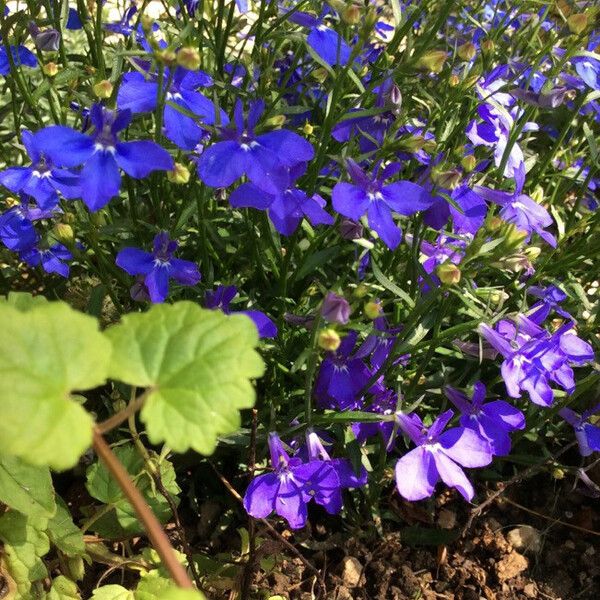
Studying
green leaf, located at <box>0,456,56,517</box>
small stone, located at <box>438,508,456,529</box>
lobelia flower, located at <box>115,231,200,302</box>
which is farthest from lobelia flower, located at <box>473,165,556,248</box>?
green leaf, located at <box>0,456,56,517</box>

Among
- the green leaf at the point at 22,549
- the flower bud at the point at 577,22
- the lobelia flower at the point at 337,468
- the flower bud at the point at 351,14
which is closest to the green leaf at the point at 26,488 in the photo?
the green leaf at the point at 22,549

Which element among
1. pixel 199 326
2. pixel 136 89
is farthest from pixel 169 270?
pixel 199 326

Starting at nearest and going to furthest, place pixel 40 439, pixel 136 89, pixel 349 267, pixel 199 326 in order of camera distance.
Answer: pixel 40 439, pixel 199 326, pixel 136 89, pixel 349 267

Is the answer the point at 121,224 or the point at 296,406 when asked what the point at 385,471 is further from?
the point at 121,224

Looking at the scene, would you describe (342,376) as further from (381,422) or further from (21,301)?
(21,301)

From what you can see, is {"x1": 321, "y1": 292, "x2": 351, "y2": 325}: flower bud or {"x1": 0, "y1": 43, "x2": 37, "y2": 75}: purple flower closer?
{"x1": 321, "y1": 292, "x2": 351, "y2": 325}: flower bud

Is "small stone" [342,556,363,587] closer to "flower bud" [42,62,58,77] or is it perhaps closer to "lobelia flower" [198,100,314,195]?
"lobelia flower" [198,100,314,195]

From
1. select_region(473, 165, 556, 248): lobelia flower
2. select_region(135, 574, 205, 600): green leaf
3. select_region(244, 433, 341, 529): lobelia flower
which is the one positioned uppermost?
select_region(473, 165, 556, 248): lobelia flower
